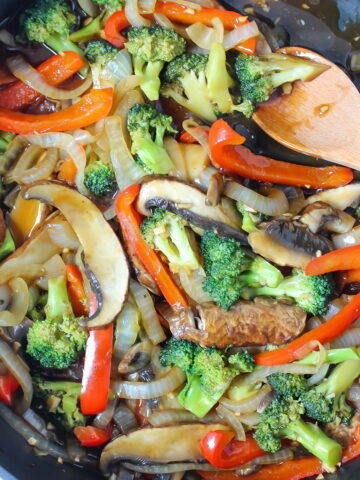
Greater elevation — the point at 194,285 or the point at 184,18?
the point at 184,18

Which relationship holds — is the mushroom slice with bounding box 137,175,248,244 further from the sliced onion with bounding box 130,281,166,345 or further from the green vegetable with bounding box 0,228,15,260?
the green vegetable with bounding box 0,228,15,260

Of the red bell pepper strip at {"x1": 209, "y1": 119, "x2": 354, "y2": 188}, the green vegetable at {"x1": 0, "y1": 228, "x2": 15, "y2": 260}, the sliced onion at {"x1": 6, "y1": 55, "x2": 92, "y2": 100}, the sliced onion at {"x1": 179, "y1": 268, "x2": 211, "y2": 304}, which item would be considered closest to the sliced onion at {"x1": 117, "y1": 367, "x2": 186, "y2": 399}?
the sliced onion at {"x1": 179, "y1": 268, "x2": 211, "y2": 304}

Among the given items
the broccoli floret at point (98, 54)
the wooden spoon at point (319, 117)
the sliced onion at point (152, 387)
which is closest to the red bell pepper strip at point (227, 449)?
the sliced onion at point (152, 387)

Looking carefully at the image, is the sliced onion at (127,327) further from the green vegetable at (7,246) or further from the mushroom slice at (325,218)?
the mushroom slice at (325,218)

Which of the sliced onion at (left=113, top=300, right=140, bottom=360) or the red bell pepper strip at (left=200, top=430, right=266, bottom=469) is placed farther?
the sliced onion at (left=113, top=300, right=140, bottom=360)

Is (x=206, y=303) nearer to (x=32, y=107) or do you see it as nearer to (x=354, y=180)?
(x=354, y=180)

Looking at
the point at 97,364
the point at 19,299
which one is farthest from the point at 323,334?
the point at 19,299

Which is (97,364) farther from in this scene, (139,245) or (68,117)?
(68,117)
